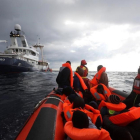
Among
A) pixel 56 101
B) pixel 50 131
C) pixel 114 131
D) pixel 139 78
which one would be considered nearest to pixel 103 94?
pixel 139 78

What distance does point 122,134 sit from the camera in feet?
4.62

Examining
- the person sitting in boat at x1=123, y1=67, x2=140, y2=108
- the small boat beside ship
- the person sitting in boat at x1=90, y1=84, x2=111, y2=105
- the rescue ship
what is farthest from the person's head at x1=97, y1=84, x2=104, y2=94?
the small boat beside ship

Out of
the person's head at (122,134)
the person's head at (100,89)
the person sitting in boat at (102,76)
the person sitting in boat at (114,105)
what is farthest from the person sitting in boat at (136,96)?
the person sitting in boat at (102,76)

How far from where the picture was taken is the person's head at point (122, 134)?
4.39ft

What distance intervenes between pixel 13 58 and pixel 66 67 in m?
17.4

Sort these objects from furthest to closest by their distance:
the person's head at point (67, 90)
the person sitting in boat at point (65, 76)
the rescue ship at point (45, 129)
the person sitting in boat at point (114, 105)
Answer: the person sitting in boat at point (65, 76)
the person's head at point (67, 90)
the person sitting in boat at point (114, 105)
the rescue ship at point (45, 129)

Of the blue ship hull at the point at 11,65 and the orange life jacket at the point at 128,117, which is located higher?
the blue ship hull at the point at 11,65

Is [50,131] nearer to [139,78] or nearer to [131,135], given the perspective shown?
[131,135]

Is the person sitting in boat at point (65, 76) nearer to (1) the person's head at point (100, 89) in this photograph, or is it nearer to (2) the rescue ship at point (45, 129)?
(1) the person's head at point (100, 89)

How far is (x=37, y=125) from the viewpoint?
1815 mm

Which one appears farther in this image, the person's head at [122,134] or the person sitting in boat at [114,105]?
the person sitting in boat at [114,105]

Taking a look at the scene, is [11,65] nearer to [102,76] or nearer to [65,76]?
[65,76]

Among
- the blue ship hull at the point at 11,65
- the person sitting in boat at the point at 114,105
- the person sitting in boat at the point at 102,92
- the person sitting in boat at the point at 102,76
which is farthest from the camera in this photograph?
the blue ship hull at the point at 11,65

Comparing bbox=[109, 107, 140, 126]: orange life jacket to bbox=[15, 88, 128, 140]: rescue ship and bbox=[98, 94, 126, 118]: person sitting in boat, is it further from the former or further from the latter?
bbox=[15, 88, 128, 140]: rescue ship
